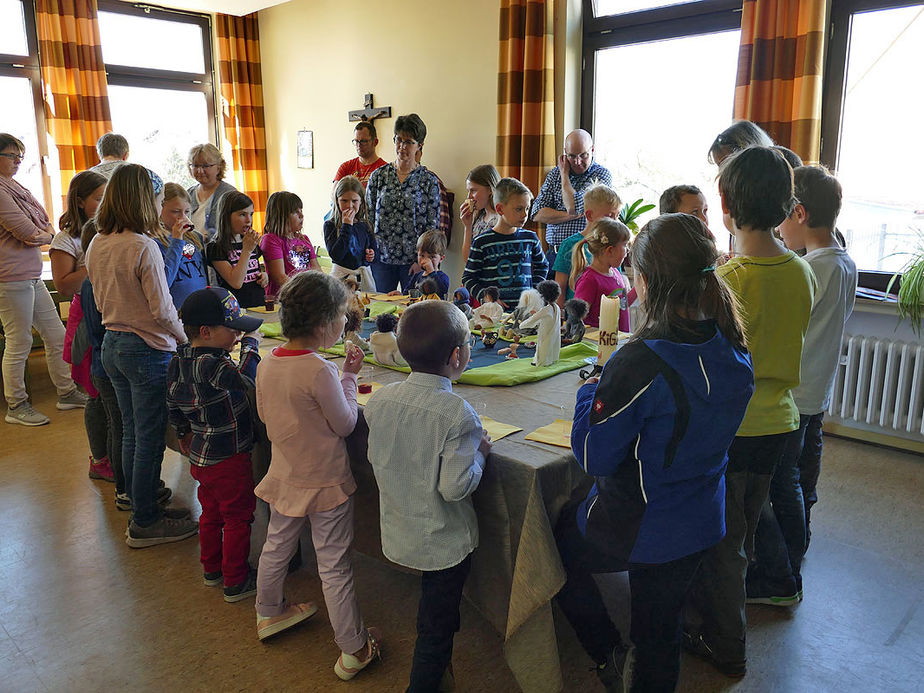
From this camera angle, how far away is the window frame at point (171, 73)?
6262 millimetres

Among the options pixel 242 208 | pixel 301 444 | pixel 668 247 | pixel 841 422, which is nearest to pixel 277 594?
pixel 301 444

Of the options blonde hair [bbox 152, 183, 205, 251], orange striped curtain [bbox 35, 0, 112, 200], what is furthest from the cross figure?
blonde hair [bbox 152, 183, 205, 251]

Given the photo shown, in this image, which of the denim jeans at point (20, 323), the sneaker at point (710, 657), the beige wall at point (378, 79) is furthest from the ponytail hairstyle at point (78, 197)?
the beige wall at point (378, 79)

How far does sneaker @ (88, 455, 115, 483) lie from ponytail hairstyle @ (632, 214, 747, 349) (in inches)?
104

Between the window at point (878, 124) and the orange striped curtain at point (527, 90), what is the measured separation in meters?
1.62

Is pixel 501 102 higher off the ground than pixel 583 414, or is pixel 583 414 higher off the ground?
pixel 501 102

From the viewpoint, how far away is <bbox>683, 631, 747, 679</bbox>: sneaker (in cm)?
179

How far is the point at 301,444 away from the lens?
176 centimetres

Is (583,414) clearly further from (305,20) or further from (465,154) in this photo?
(305,20)

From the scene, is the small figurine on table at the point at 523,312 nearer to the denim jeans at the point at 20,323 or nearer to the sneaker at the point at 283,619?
the sneaker at the point at 283,619

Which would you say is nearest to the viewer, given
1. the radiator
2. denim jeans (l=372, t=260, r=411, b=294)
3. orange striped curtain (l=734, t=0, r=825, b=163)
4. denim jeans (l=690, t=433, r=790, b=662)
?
denim jeans (l=690, t=433, r=790, b=662)

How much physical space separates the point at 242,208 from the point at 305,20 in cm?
397

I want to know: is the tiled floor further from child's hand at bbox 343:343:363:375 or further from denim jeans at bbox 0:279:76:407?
denim jeans at bbox 0:279:76:407

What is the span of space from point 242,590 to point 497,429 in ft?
3.53
